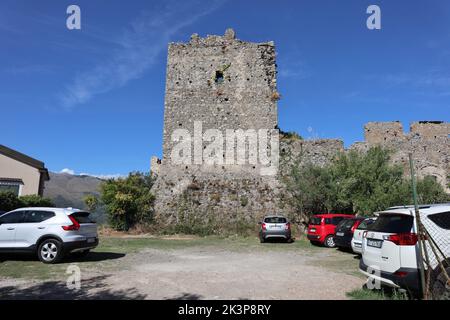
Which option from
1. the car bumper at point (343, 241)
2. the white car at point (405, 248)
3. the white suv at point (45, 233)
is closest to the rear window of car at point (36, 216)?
the white suv at point (45, 233)

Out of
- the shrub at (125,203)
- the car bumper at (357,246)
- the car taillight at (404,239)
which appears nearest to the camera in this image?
the car taillight at (404,239)

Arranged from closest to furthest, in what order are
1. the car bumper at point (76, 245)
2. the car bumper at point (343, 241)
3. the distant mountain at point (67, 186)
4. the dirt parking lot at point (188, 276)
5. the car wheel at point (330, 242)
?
1. the dirt parking lot at point (188, 276)
2. the car bumper at point (76, 245)
3. the car bumper at point (343, 241)
4. the car wheel at point (330, 242)
5. the distant mountain at point (67, 186)

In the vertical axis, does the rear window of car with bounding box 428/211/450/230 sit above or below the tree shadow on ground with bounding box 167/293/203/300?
above

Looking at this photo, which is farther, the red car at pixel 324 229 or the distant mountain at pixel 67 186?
the distant mountain at pixel 67 186

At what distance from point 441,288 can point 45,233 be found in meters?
9.28

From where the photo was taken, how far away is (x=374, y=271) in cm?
588

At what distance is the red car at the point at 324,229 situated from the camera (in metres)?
14.4

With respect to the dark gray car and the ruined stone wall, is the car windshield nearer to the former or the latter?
the dark gray car

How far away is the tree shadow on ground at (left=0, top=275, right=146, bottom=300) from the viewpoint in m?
5.92

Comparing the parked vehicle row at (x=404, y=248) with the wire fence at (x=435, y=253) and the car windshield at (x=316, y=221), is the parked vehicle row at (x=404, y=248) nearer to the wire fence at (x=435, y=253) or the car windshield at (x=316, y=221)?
the wire fence at (x=435, y=253)

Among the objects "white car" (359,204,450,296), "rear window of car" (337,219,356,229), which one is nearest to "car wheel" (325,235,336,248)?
"rear window of car" (337,219,356,229)

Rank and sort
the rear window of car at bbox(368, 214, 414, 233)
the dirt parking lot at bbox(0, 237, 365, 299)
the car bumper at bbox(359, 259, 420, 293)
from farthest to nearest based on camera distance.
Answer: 1. the dirt parking lot at bbox(0, 237, 365, 299)
2. the rear window of car at bbox(368, 214, 414, 233)
3. the car bumper at bbox(359, 259, 420, 293)

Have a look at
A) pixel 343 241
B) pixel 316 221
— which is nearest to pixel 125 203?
pixel 316 221
